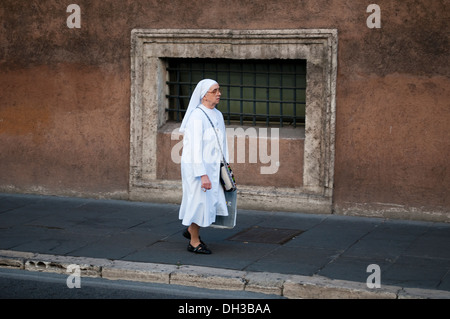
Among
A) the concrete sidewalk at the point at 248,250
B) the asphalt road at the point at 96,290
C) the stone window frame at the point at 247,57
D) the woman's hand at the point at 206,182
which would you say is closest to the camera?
the asphalt road at the point at 96,290

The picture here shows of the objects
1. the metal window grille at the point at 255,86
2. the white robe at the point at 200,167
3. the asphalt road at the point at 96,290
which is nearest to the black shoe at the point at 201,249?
the white robe at the point at 200,167

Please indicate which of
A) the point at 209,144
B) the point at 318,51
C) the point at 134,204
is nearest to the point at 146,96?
the point at 134,204

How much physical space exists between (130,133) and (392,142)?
383 centimetres

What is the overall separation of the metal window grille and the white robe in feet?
9.50

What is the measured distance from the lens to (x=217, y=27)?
34.3 feet

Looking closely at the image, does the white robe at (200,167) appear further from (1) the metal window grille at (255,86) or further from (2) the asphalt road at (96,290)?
(1) the metal window grille at (255,86)

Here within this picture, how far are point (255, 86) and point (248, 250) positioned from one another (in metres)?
3.29

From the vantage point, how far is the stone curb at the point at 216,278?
21.2ft

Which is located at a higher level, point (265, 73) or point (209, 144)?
point (265, 73)

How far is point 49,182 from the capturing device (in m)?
11.5

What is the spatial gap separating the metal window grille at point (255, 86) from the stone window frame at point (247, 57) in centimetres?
31

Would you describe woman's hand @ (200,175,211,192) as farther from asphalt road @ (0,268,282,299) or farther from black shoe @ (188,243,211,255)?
asphalt road @ (0,268,282,299)
